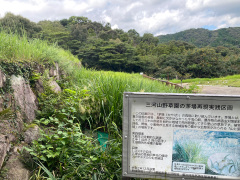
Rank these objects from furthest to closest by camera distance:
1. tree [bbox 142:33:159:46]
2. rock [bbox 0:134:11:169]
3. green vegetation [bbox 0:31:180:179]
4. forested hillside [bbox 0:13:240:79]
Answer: tree [bbox 142:33:159:46]
forested hillside [bbox 0:13:240:79]
green vegetation [bbox 0:31:180:179]
rock [bbox 0:134:11:169]

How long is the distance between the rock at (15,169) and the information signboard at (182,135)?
973 mm

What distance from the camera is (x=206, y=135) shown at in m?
1.65

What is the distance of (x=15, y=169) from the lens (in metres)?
1.90

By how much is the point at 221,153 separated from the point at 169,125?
0.47 metres

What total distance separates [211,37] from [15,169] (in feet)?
150

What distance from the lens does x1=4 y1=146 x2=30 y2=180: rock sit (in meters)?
1.84

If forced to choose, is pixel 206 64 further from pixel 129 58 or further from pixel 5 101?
pixel 5 101

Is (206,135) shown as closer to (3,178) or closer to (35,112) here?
(3,178)

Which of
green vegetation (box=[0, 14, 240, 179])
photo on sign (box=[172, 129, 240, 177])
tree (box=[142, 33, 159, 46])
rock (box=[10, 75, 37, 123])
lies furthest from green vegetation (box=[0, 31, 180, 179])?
tree (box=[142, 33, 159, 46])

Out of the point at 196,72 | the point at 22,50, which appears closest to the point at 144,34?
the point at 196,72

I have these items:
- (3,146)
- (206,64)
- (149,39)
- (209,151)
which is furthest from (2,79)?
(149,39)

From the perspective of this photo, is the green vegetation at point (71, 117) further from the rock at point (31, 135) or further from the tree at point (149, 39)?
the tree at point (149, 39)

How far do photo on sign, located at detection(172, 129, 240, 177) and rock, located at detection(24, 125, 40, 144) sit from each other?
1.53 metres

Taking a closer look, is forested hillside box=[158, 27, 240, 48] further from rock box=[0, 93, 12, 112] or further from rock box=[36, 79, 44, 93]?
rock box=[0, 93, 12, 112]
